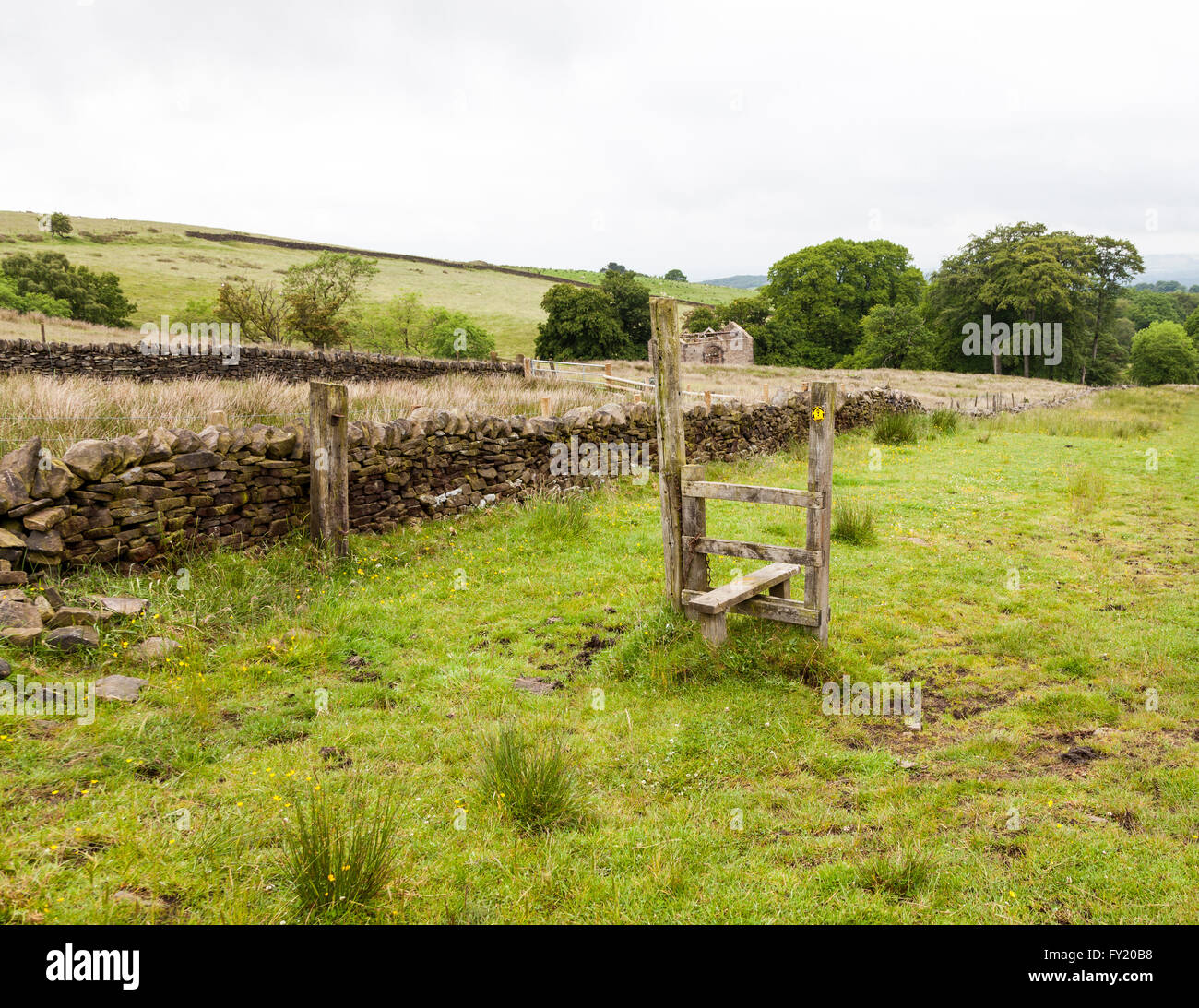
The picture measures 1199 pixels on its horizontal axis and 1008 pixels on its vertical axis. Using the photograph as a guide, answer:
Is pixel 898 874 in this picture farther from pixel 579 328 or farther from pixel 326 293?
pixel 579 328

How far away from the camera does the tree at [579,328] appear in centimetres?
5403

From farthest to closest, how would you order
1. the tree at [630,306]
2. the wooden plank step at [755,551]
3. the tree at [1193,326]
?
1. the tree at [1193,326]
2. the tree at [630,306]
3. the wooden plank step at [755,551]

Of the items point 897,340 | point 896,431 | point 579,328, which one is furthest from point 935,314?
point 896,431

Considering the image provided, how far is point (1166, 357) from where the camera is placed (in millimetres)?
66688

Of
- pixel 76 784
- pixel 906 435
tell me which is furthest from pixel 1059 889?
pixel 906 435

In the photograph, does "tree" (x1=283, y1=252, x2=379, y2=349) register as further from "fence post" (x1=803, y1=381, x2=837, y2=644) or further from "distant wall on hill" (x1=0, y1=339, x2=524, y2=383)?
"fence post" (x1=803, y1=381, x2=837, y2=644)

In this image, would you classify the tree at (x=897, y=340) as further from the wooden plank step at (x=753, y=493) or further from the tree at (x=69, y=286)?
the wooden plank step at (x=753, y=493)

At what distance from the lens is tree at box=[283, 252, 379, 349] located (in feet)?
127

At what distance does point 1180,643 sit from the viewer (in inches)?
229

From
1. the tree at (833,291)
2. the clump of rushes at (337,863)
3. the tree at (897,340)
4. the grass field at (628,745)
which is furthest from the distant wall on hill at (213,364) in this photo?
the tree at (833,291)

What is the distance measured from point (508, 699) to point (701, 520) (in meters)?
2.19
